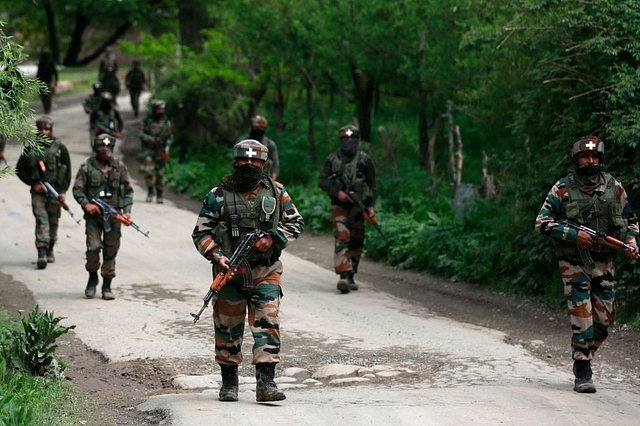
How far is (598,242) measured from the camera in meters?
8.91

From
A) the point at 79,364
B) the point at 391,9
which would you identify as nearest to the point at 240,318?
the point at 79,364

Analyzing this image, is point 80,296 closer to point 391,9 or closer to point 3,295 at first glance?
point 3,295

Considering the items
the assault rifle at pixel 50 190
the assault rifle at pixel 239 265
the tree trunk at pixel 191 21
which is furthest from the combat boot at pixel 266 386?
the tree trunk at pixel 191 21

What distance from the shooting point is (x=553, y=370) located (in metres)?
9.95

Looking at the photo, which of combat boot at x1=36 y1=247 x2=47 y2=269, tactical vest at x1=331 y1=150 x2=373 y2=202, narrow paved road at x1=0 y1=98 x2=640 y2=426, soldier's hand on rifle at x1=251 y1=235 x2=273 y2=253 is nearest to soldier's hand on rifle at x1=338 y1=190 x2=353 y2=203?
tactical vest at x1=331 y1=150 x2=373 y2=202

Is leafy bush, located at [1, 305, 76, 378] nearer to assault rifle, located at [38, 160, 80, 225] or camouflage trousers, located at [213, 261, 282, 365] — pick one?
camouflage trousers, located at [213, 261, 282, 365]

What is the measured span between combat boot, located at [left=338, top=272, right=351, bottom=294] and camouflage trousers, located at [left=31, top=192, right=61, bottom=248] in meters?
4.41

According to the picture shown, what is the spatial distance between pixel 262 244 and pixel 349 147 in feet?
19.7

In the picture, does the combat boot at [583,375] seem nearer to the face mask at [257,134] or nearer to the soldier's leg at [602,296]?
the soldier's leg at [602,296]

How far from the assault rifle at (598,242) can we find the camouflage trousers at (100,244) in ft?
20.3

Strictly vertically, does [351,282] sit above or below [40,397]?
above

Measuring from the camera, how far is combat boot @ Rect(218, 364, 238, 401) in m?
8.17

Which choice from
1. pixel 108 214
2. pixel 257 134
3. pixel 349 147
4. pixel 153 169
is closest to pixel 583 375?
pixel 349 147

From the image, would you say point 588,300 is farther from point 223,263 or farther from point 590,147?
point 223,263
